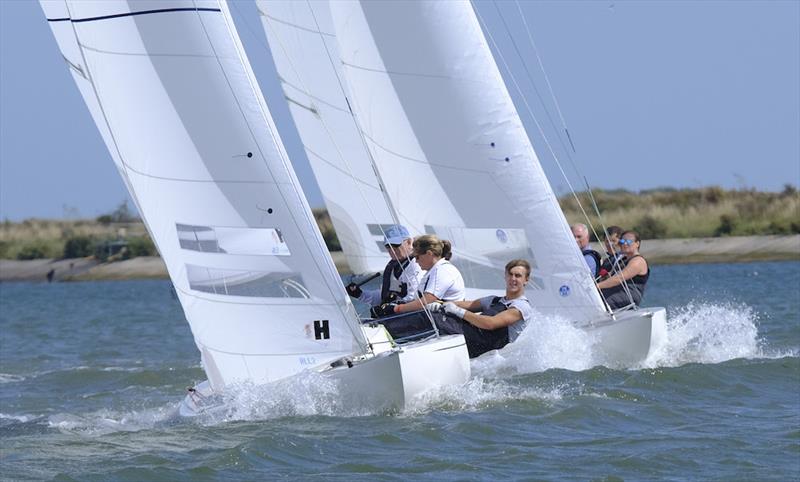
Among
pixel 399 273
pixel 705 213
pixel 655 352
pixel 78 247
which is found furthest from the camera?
pixel 78 247

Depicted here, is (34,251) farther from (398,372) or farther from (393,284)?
(398,372)

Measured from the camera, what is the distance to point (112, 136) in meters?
9.77

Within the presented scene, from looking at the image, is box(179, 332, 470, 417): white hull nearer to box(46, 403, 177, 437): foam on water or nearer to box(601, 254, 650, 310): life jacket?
box(46, 403, 177, 437): foam on water

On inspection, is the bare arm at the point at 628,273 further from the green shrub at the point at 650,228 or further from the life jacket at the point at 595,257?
the green shrub at the point at 650,228

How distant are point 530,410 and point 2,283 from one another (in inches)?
1515

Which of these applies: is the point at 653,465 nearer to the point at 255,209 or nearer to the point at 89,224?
the point at 255,209

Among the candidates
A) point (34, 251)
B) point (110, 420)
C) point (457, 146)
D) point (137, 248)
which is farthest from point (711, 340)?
point (34, 251)

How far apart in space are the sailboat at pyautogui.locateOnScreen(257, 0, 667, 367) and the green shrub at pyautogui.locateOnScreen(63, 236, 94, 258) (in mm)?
A: 31638

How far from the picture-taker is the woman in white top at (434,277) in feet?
33.5

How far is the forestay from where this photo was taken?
1252 centimetres

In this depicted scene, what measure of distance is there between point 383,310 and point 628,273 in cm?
311

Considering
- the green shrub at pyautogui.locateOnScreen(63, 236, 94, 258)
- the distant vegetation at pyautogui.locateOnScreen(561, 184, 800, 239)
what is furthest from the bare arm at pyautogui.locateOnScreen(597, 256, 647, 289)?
the green shrub at pyautogui.locateOnScreen(63, 236, 94, 258)

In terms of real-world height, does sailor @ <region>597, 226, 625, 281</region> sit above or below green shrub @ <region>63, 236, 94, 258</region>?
below

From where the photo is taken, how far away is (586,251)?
13250 mm
